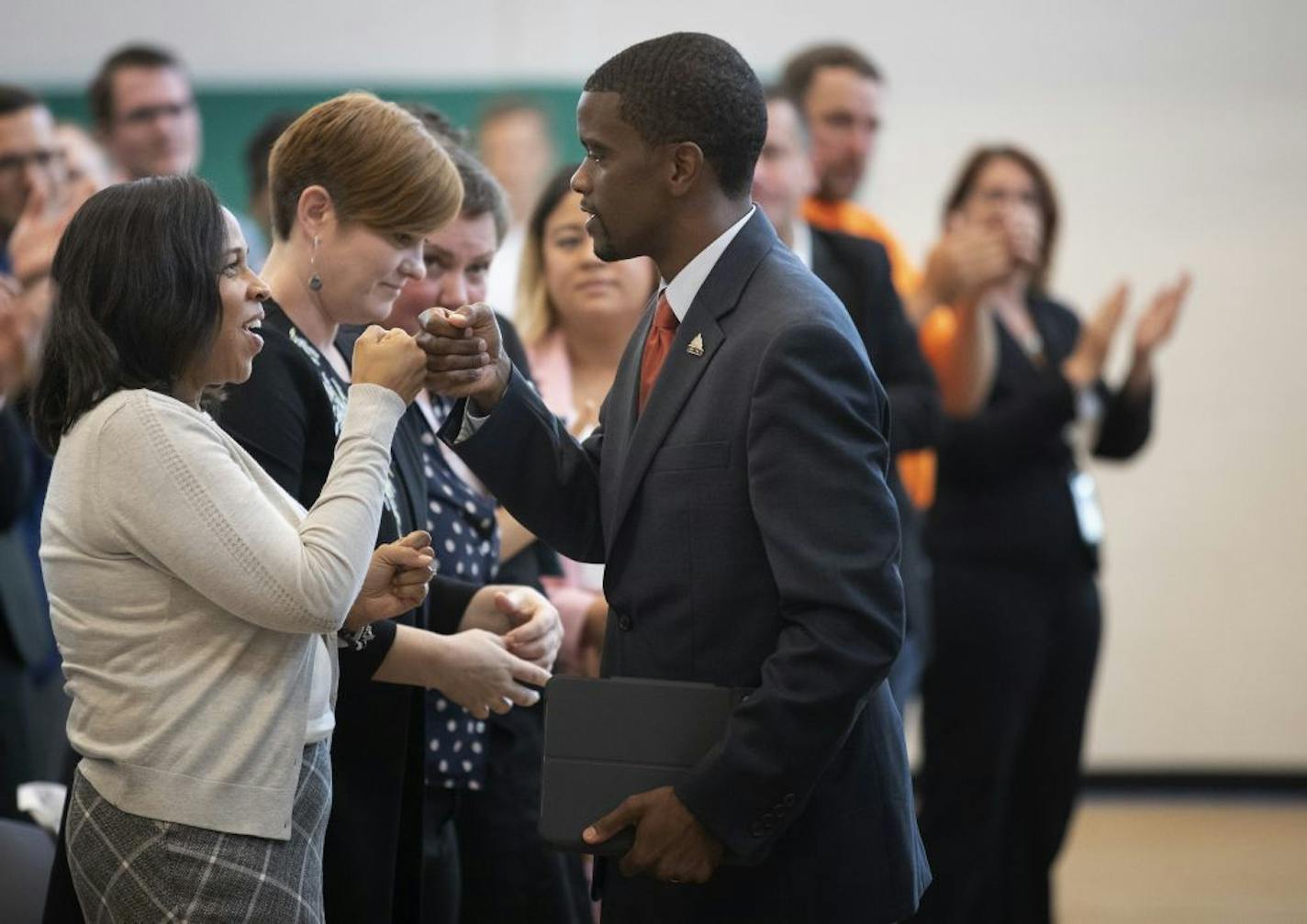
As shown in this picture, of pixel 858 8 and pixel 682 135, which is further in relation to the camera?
pixel 858 8

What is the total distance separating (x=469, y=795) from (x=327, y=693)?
0.63 metres

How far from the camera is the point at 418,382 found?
200 cm

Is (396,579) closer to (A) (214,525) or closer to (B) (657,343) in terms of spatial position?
(A) (214,525)

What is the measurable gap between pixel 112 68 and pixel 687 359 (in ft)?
10.2

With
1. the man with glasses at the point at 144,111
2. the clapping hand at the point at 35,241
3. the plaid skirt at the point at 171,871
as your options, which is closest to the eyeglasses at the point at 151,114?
the man with glasses at the point at 144,111

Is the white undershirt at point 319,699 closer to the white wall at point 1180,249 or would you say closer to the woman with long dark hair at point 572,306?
the woman with long dark hair at point 572,306

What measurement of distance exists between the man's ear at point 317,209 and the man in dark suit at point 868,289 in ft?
4.75

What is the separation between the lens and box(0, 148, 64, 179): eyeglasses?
4422 mm

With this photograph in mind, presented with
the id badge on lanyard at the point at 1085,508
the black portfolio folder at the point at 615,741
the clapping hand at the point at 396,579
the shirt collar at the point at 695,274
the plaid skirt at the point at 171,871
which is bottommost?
the id badge on lanyard at the point at 1085,508

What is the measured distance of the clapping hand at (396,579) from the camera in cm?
200

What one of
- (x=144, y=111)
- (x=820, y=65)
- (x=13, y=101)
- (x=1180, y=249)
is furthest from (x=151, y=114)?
(x=1180, y=249)

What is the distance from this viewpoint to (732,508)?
6.45ft

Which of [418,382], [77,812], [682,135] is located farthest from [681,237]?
[77,812]

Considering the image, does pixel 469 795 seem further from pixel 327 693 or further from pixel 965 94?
pixel 965 94
